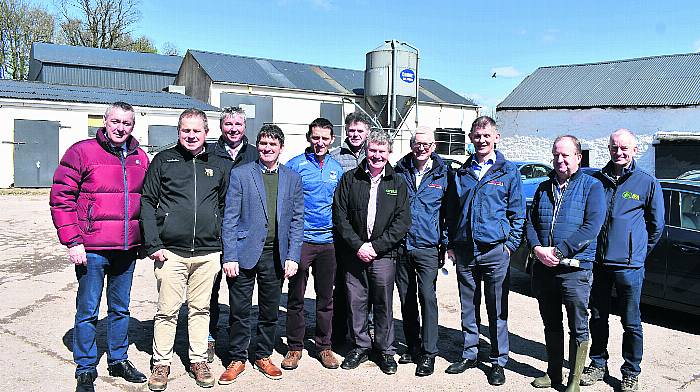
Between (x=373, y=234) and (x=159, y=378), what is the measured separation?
6.55 feet

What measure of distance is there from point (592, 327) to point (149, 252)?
3.56 m

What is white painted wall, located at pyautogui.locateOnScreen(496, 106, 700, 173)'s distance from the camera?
851 inches

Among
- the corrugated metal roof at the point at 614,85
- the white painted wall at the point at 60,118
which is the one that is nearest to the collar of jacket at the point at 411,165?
the white painted wall at the point at 60,118

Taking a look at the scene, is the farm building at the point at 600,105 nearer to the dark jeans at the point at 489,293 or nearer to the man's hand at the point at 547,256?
the dark jeans at the point at 489,293

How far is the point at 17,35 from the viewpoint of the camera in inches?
1459

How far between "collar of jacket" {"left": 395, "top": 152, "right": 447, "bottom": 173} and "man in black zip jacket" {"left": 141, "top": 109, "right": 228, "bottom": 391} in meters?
1.54

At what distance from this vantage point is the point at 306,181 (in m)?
4.76

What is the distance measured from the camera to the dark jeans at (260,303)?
4.41 metres

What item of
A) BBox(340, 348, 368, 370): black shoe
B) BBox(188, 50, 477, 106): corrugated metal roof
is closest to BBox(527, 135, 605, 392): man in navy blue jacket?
BBox(340, 348, 368, 370): black shoe

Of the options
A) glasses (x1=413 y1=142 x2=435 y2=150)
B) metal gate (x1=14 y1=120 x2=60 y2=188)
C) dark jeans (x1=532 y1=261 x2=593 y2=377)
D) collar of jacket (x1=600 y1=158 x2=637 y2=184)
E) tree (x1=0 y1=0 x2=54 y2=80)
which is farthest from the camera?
tree (x1=0 y1=0 x2=54 y2=80)

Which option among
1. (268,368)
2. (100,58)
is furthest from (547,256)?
(100,58)

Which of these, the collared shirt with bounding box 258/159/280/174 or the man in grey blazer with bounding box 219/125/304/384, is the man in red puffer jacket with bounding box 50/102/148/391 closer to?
the man in grey blazer with bounding box 219/125/304/384

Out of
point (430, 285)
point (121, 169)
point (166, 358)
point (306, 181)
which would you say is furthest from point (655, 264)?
point (121, 169)

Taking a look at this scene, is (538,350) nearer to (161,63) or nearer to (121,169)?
(121,169)
